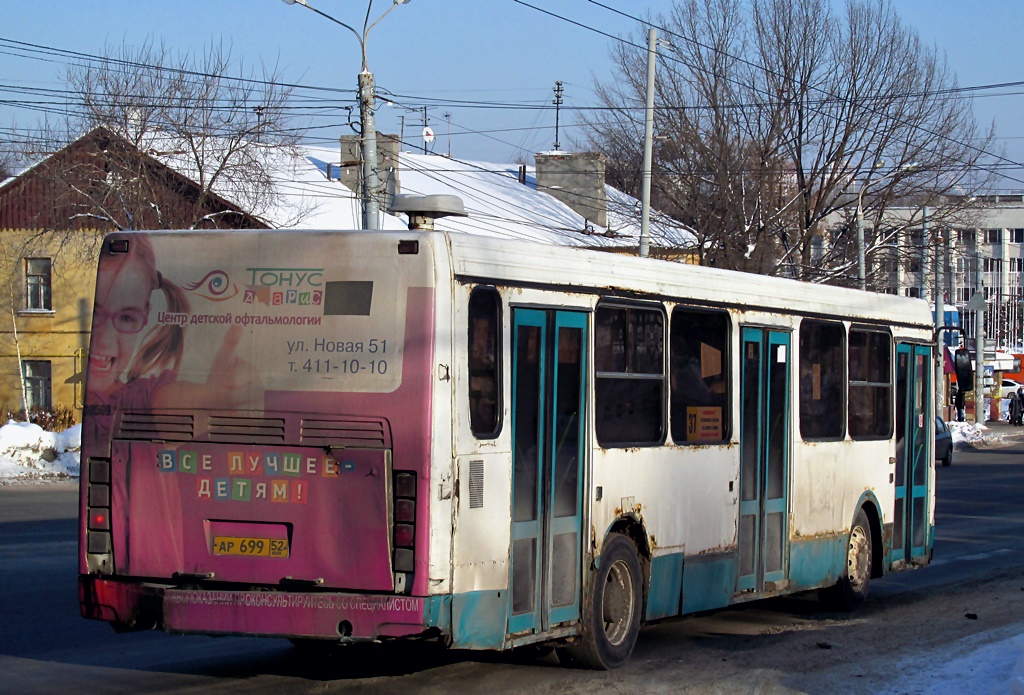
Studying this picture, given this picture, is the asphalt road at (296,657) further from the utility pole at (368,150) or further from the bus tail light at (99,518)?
the utility pole at (368,150)

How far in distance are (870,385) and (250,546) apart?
7082 mm

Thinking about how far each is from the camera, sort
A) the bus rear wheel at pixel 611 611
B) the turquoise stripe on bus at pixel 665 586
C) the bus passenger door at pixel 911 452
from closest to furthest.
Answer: the bus rear wheel at pixel 611 611 < the turquoise stripe on bus at pixel 665 586 < the bus passenger door at pixel 911 452

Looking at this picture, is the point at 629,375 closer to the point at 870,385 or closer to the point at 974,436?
the point at 870,385

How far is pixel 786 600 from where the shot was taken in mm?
12930

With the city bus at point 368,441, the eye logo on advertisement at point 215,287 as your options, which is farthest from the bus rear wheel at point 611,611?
the eye logo on advertisement at point 215,287

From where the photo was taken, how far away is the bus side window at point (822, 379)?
37.0 feet

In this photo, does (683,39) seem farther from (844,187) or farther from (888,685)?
(888,685)

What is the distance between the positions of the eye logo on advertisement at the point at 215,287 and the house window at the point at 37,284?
3473cm

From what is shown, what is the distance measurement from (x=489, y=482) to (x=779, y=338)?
4257mm

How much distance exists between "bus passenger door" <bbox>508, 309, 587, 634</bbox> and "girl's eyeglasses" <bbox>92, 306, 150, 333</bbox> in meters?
2.11

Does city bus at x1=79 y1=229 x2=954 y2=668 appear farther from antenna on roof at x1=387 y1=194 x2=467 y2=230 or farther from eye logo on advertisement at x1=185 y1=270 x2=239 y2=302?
antenna on roof at x1=387 y1=194 x2=467 y2=230

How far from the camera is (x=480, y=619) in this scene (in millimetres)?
7242

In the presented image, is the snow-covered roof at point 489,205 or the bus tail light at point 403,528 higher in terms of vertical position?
the snow-covered roof at point 489,205

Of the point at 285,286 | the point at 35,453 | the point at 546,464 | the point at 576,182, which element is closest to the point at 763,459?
the point at 546,464
